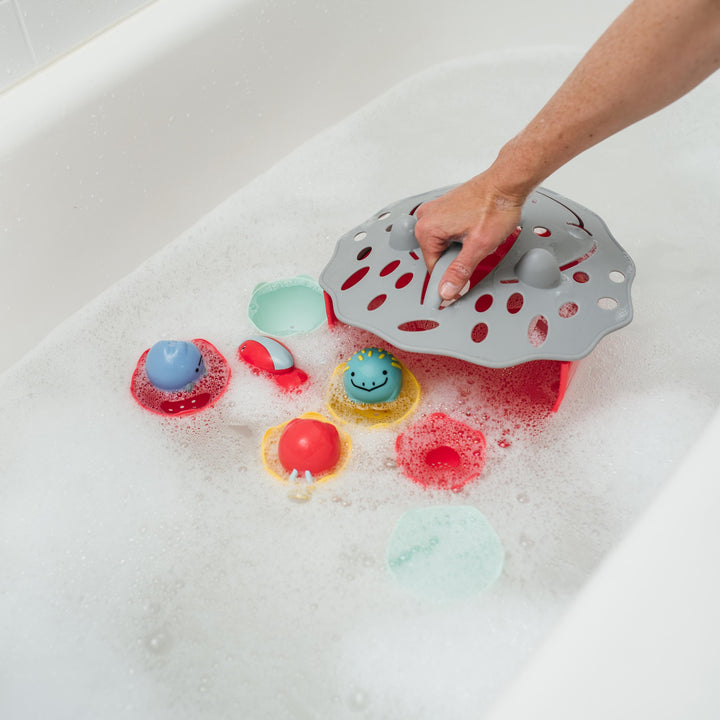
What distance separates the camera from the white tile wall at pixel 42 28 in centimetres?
88

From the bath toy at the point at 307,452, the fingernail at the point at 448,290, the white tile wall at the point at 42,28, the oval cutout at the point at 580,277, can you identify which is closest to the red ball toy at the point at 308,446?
the bath toy at the point at 307,452

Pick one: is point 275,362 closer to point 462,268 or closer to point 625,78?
point 462,268

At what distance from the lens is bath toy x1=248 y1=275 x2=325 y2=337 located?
104 cm

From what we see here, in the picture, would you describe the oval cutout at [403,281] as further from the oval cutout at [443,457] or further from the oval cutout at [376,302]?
the oval cutout at [443,457]

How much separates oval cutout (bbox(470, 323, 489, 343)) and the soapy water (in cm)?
15

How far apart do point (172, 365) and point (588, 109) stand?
1.88ft

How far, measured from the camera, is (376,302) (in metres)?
0.85

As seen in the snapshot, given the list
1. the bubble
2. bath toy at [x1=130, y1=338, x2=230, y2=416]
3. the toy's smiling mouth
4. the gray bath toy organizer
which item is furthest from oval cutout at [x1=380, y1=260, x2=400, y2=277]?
the bubble

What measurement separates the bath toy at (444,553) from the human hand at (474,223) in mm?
255

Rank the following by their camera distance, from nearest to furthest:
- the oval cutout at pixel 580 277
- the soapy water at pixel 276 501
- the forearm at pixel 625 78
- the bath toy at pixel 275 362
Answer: the forearm at pixel 625 78 → the soapy water at pixel 276 501 → the oval cutout at pixel 580 277 → the bath toy at pixel 275 362

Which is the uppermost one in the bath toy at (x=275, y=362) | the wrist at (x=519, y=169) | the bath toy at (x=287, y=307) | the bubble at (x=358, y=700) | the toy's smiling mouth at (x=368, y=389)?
the wrist at (x=519, y=169)

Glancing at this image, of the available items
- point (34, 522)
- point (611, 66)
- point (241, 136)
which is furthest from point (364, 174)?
point (34, 522)

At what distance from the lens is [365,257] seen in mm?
902

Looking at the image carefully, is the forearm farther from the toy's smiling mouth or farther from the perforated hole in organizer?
the toy's smiling mouth
